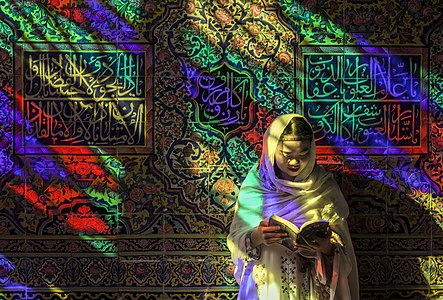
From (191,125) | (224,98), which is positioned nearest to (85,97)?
(191,125)

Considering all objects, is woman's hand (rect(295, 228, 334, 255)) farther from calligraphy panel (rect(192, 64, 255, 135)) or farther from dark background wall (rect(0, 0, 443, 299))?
calligraphy panel (rect(192, 64, 255, 135))

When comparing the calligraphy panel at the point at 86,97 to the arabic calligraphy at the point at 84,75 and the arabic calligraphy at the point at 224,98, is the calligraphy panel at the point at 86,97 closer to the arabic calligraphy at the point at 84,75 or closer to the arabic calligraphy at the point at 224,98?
the arabic calligraphy at the point at 84,75

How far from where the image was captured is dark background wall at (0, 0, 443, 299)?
4168 millimetres

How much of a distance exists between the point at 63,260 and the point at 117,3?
5.40 ft

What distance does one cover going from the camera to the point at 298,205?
3.62m

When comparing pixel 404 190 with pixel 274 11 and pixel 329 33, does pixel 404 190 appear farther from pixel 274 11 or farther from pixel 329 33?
pixel 274 11

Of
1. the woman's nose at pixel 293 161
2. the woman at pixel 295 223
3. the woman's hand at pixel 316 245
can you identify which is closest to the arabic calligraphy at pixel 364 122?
the woman at pixel 295 223

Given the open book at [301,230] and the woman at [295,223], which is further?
the woman at [295,223]

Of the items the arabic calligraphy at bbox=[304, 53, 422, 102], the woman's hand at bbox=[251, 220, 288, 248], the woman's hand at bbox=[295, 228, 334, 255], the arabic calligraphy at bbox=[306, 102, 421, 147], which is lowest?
the woman's hand at bbox=[295, 228, 334, 255]

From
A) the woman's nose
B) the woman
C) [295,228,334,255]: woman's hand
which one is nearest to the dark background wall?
the woman

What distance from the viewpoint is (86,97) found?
4.19 metres

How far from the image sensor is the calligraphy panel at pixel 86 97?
4.18 metres

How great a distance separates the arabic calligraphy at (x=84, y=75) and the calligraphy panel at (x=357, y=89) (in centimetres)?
104

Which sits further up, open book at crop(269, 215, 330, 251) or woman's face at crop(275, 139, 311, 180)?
woman's face at crop(275, 139, 311, 180)
